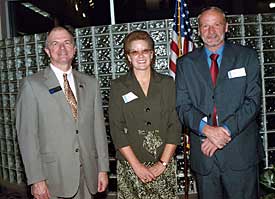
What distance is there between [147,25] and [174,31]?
57cm

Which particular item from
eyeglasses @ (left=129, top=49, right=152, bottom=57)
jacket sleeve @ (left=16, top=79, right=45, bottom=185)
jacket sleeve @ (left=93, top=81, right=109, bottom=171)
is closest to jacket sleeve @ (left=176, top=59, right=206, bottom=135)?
eyeglasses @ (left=129, top=49, right=152, bottom=57)

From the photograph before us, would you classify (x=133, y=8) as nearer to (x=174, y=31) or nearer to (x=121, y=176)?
(x=174, y=31)

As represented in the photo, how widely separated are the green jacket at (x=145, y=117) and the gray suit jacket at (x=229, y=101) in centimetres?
8

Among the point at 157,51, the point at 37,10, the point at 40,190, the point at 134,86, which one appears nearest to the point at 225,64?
the point at 134,86

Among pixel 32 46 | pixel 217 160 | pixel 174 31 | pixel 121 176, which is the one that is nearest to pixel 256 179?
pixel 217 160

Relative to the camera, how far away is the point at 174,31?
12.8 ft

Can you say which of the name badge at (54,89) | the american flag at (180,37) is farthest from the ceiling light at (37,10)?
the name badge at (54,89)

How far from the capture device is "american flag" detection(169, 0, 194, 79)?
3.84m

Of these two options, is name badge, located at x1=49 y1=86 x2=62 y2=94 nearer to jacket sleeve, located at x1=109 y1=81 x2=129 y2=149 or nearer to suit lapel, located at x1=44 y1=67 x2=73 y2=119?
suit lapel, located at x1=44 y1=67 x2=73 y2=119

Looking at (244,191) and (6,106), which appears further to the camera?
(6,106)

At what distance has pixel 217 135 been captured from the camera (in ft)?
8.07

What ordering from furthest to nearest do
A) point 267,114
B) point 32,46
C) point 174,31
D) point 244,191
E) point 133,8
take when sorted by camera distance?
1. point 133,8
2. point 32,46
3. point 267,114
4. point 174,31
5. point 244,191

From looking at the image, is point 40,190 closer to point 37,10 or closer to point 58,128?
point 58,128

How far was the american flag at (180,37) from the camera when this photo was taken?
3.84 meters
